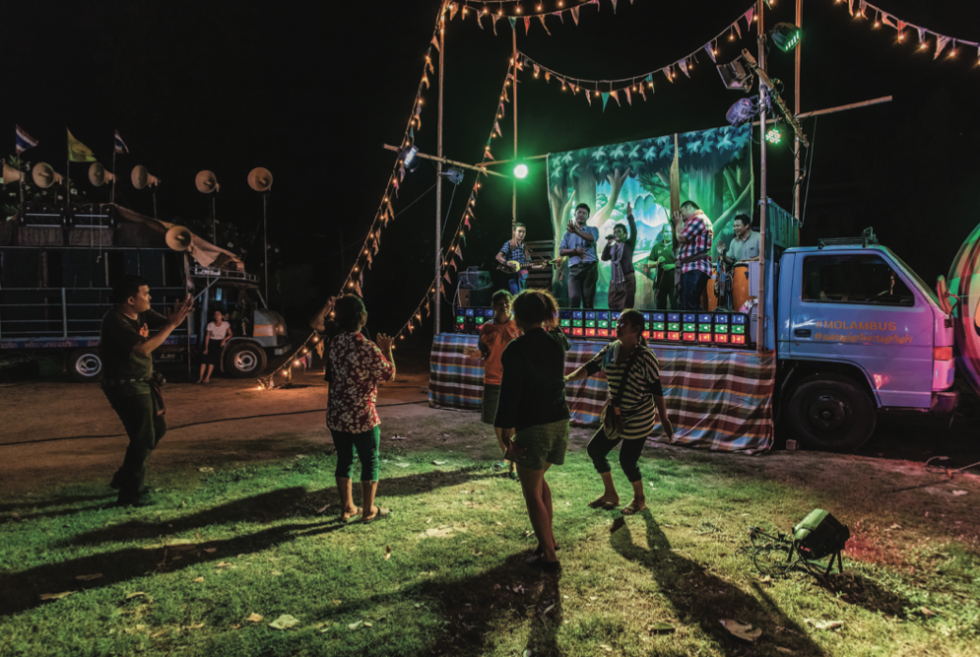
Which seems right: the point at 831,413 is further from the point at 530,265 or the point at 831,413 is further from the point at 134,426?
the point at 134,426

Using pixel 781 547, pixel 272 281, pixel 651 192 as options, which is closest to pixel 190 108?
pixel 272 281

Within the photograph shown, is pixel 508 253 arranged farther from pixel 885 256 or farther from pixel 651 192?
pixel 885 256

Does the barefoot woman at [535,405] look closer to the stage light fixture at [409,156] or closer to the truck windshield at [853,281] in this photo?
the truck windshield at [853,281]

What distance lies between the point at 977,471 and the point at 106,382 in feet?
28.3

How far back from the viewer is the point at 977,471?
6168 millimetres

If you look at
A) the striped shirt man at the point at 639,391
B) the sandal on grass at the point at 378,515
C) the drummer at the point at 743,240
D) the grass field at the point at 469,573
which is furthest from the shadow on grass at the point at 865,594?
the drummer at the point at 743,240

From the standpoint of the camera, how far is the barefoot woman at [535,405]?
139 inches

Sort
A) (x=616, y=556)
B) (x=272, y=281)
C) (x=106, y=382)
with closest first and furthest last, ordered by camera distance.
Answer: (x=616, y=556) < (x=106, y=382) < (x=272, y=281)

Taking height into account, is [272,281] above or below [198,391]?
above

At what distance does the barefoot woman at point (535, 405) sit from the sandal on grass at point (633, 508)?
124 cm

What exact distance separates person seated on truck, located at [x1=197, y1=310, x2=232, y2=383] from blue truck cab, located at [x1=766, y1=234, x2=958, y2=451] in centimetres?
1130

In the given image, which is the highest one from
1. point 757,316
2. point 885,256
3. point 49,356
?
point 885,256

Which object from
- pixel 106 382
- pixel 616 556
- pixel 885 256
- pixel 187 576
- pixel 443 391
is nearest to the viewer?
pixel 187 576

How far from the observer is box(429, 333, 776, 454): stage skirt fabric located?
6.81 metres
